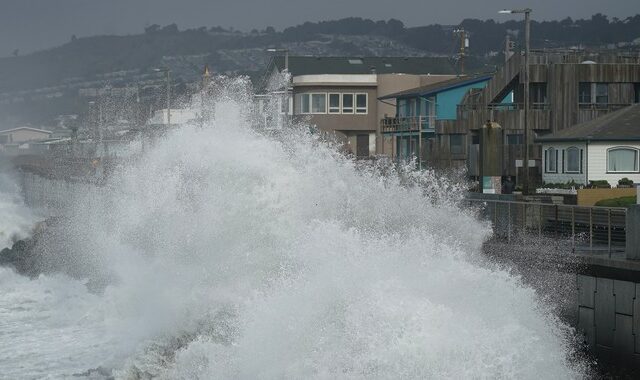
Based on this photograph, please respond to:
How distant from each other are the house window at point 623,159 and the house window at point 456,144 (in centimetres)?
1551

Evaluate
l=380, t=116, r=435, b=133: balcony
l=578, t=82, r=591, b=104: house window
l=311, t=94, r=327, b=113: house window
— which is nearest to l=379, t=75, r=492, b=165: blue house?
l=380, t=116, r=435, b=133: balcony

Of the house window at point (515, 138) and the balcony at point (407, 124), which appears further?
the balcony at point (407, 124)

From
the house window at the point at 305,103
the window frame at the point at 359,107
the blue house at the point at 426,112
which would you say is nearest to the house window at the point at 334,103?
the window frame at the point at 359,107

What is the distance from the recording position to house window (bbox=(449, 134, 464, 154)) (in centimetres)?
5016

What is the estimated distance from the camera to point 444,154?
47906 millimetres

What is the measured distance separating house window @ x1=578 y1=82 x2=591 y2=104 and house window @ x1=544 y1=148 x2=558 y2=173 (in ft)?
23.2

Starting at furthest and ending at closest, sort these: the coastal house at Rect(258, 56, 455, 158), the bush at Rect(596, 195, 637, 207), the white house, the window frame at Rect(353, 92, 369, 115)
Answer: the window frame at Rect(353, 92, 369, 115)
the coastal house at Rect(258, 56, 455, 158)
the white house
the bush at Rect(596, 195, 637, 207)

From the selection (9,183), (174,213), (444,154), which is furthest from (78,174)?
(174,213)

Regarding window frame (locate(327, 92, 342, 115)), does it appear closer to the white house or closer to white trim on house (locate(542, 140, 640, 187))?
the white house

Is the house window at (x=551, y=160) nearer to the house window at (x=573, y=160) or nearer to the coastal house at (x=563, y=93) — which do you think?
A: the house window at (x=573, y=160)

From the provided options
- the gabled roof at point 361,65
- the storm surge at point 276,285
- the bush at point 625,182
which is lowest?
the storm surge at point 276,285

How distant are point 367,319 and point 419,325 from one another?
26.0 inches

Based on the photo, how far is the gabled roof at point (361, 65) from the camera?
245ft

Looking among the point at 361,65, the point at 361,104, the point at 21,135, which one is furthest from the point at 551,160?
the point at 21,135
